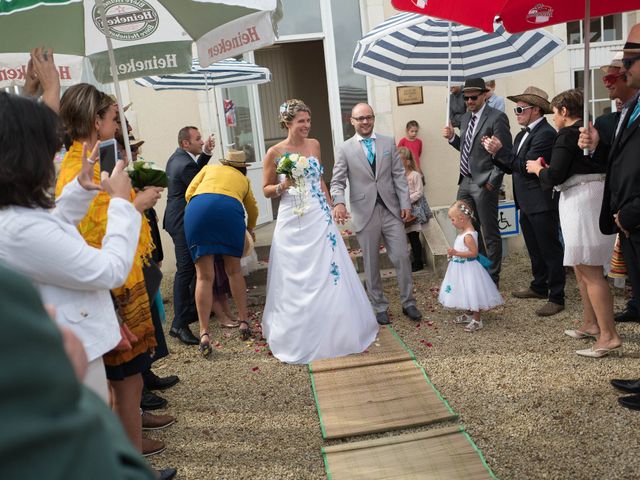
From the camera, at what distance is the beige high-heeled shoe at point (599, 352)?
4738mm

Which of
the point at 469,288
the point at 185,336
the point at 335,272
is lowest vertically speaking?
the point at 185,336

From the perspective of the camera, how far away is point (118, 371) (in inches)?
120

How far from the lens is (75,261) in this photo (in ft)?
6.15

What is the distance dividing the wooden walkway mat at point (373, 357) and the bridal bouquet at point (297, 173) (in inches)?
55.4

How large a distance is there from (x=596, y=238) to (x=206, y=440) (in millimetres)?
3370

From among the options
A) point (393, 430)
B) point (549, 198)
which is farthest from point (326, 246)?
point (549, 198)

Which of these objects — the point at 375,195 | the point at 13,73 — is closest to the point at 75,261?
the point at 13,73

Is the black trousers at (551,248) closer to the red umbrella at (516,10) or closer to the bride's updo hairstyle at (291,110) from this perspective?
the red umbrella at (516,10)

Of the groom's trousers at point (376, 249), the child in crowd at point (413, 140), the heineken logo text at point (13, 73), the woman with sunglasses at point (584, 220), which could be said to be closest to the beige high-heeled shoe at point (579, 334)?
the woman with sunglasses at point (584, 220)

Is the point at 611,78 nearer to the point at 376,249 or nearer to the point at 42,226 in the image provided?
the point at 376,249

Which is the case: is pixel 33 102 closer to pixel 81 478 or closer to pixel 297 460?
pixel 81 478

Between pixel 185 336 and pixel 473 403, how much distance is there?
3175 mm

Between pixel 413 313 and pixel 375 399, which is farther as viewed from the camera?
pixel 413 313

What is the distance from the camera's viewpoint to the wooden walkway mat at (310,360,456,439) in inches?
155
